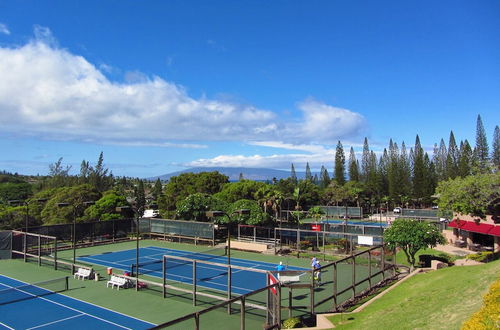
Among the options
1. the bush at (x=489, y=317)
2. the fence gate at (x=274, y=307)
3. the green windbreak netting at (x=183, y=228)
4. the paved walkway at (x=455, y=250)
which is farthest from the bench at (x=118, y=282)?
the paved walkway at (x=455, y=250)

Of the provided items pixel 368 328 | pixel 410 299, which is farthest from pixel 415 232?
pixel 368 328

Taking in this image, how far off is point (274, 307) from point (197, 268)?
15414 millimetres

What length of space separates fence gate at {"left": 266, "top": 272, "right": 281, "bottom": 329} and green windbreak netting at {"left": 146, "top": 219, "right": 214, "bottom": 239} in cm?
2471

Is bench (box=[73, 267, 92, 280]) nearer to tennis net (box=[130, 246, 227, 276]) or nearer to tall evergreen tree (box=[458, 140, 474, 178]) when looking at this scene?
tennis net (box=[130, 246, 227, 276])

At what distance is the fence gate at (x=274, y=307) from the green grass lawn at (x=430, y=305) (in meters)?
2.19

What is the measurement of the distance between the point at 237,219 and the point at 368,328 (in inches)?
1132

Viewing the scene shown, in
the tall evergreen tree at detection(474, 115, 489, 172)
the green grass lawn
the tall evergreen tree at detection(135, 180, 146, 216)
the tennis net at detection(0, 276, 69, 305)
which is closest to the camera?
the green grass lawn

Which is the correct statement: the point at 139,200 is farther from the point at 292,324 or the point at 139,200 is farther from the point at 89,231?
the point at 292,324

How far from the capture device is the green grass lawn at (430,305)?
38.8 feet

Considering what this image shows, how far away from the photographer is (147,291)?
2256 centimetres

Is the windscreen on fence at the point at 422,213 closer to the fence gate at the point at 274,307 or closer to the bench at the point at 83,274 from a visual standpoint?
the bench at the point at 83,274

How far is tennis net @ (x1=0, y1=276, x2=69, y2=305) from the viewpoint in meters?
21.1

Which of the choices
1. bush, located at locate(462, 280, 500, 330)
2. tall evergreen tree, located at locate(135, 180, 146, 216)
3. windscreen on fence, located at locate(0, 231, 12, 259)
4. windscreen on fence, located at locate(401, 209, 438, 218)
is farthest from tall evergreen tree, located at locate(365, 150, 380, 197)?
bush, located at locate(462, 280, 500, 330)

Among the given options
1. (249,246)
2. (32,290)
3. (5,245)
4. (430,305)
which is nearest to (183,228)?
(249,246)
